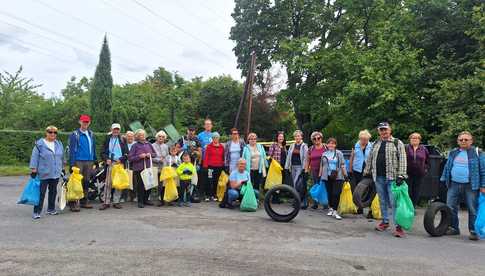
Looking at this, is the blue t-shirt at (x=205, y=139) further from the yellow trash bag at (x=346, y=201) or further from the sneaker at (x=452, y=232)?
the sneaker at (x=452, y=232)

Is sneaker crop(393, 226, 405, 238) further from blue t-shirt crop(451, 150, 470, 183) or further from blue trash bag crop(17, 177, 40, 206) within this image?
blue trash bag crop(17, 177, 40, 206)

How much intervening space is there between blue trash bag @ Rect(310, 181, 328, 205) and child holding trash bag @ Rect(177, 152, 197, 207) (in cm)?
279

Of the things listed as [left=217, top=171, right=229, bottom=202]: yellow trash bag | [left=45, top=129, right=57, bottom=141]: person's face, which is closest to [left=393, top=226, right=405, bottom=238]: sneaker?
[left=217, top=171, right=229, bottom=202]: yellow trash bag

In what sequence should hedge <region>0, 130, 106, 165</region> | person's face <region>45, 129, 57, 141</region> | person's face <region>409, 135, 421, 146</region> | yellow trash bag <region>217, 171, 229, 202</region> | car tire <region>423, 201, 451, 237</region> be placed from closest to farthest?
car tire <region>423, 201, 451, 237</region>
person's face <region>45, 129, 57, 141</region>
person's face <region>409, 135, 421, 146</region>
yellow trash bag <region>217, 171, 229, 202</region>
hedge <region>0, 130, 106, 165</region>

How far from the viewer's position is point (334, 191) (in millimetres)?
8930

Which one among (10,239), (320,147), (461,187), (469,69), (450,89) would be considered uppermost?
(469,69)

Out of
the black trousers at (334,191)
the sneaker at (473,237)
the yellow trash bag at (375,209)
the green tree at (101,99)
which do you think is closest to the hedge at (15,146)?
the green tree at (101,99)

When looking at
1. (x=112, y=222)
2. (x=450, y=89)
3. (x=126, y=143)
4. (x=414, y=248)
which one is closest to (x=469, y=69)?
(x=450, y=89)

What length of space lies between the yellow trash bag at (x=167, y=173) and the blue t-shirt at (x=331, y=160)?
3.37 m

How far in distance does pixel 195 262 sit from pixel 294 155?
4.98 metres

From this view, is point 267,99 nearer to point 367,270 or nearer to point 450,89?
point 450,89

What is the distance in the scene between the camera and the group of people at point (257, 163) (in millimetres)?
7219

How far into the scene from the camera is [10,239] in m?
6.11

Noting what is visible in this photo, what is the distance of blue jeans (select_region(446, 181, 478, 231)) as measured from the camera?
718 centimetres
